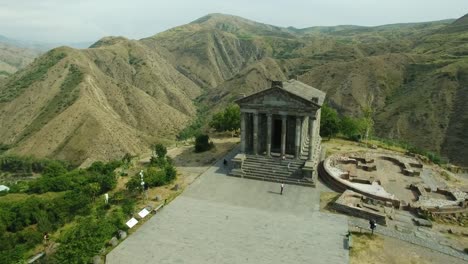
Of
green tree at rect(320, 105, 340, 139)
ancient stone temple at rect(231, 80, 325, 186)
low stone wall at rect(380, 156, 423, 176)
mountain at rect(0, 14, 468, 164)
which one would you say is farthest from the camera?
mountain at rect(0, 14, 468, 164)

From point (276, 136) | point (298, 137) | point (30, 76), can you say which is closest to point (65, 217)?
point (298, 137)

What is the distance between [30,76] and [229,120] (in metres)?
105

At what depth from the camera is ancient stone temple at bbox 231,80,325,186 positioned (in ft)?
120

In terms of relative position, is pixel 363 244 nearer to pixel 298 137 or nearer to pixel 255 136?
pixel 298 137

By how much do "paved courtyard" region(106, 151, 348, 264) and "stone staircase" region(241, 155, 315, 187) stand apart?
1.33 m

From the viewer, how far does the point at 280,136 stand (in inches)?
1624

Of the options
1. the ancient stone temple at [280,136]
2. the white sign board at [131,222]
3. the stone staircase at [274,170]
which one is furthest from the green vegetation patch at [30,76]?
the white sign board at [131,222]

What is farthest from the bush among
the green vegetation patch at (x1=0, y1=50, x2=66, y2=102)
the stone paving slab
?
the green vegetation patch at (x1=0, y1=50, x2=66, y2=102)

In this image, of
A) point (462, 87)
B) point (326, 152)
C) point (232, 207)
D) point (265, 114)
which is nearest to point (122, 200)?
point (232, 207)

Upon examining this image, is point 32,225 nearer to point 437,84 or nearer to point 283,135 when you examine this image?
point 283,135

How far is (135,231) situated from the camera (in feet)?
89.2

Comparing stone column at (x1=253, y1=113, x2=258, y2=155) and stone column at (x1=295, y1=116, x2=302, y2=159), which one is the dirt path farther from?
stone column at (x1=253, y1=113, x2=258, y2=155)

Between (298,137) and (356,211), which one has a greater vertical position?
(298,137)

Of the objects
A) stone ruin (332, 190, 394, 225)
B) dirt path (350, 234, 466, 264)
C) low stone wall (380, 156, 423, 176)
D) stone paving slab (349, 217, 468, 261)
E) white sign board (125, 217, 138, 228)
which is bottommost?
low stone wall (380, 156, 423, 176)
